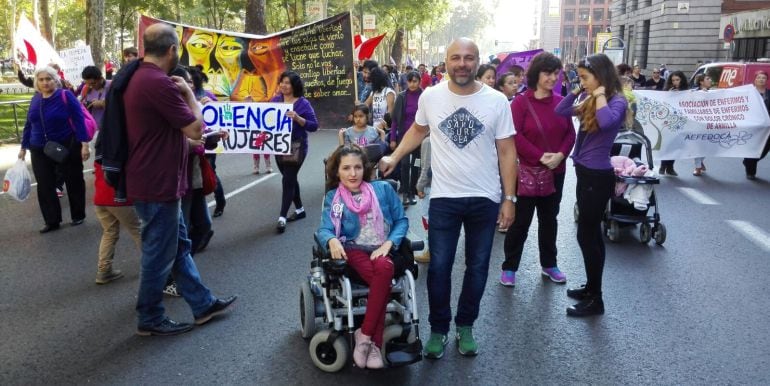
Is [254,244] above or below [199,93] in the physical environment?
below

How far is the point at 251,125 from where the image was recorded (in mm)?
8211

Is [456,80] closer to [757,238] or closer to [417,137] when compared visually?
[417,137]

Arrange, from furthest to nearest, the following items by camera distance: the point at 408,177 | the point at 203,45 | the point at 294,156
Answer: the point at 203,45
the point at 408,177
the point at 294,156

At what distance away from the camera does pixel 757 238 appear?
700cm

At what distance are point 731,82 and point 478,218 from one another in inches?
539

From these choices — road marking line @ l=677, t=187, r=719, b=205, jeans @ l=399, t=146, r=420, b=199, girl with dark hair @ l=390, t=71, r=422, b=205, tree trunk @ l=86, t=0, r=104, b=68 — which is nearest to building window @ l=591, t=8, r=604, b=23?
tree trunk @ l=86, t=0, r=104, b=68

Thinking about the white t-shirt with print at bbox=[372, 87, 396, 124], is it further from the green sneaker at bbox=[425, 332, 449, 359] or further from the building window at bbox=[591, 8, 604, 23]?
the building window at bbox=[591, 8, 604, 23]

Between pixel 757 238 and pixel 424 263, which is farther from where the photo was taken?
pixel 757 238

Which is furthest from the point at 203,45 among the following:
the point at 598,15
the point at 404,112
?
the point at 598,15

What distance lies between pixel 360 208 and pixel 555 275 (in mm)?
2262

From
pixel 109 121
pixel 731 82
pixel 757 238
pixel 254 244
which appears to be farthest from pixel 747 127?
pixel 109 121

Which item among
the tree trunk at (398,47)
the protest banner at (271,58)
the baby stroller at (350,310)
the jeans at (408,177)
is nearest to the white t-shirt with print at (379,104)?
the jeans at (408,177)

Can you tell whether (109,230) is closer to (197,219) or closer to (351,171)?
(197,219)

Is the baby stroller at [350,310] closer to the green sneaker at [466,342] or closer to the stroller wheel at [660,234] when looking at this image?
the green sneaker at [466,342]
